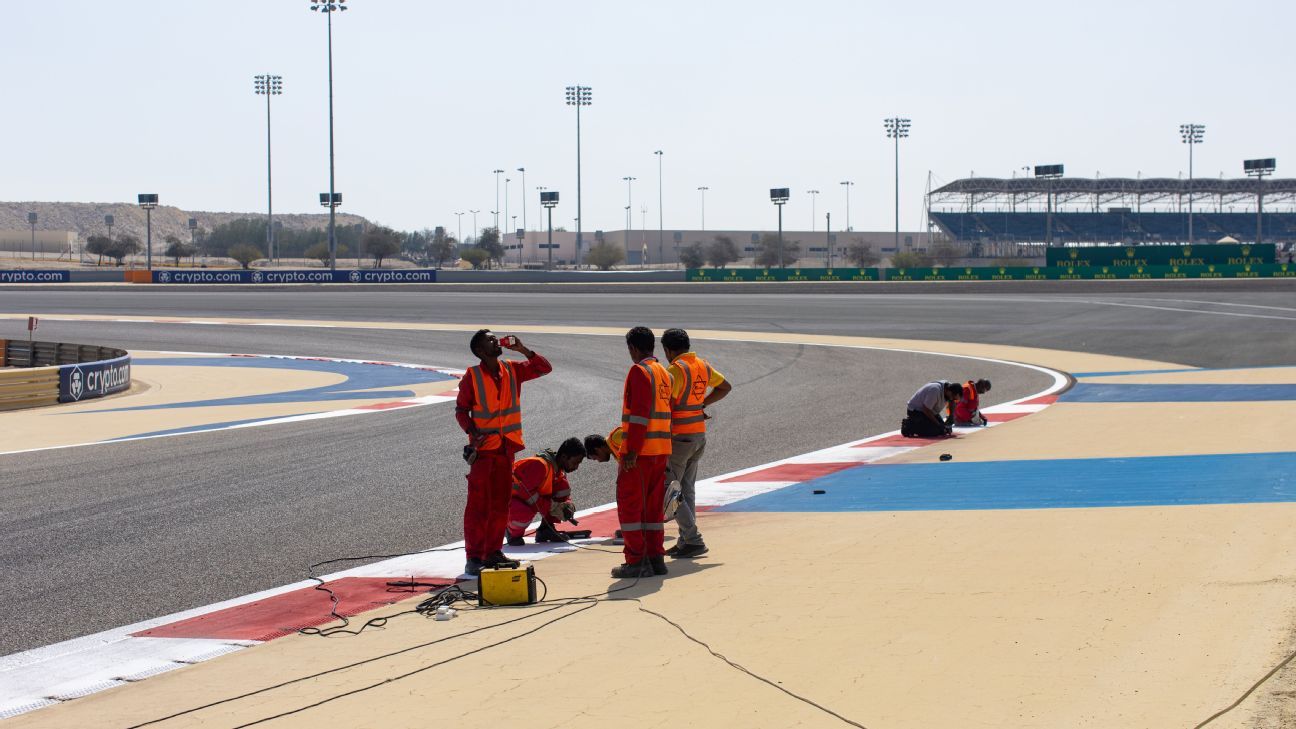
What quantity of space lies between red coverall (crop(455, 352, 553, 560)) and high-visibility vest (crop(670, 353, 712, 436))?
949 millimetres

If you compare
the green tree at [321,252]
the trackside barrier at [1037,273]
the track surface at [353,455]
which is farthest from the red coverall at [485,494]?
the green tree at [321,252]

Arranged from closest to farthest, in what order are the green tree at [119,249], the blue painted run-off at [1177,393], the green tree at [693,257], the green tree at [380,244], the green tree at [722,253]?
1. the blue painted run-off at [1177,393]
2. the green tree at [380,244]
3. the green tree at [693,257]
4. the green tree at [722,253]
5. the green tree at [119,249]

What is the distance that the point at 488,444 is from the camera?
27.8 feet

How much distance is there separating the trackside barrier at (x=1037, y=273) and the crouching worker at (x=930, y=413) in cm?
5221

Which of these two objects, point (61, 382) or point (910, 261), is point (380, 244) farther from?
point (61, 382)

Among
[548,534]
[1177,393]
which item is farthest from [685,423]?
[1177,393]

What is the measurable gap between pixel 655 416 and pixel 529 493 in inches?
69.2

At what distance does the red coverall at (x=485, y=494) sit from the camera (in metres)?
8.48

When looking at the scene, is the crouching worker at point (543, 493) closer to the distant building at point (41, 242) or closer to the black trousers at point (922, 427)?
the black trousers at point (922, 427)

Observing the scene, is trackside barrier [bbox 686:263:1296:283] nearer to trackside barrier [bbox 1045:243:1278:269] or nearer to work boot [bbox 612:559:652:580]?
trackside barrier [bbox 1045:243:1278:269]

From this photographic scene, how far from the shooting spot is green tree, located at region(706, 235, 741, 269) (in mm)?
131000

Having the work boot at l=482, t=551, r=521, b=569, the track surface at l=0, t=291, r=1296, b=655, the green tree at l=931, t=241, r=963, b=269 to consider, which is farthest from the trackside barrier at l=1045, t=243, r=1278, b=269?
the work boot at l=482, t=551, r=521, b=569

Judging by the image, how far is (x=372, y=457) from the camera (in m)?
14.1

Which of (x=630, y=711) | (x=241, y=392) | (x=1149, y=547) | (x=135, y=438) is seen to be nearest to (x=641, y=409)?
(x=630, y=711)
